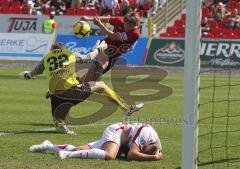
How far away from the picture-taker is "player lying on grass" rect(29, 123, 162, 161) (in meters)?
9.73

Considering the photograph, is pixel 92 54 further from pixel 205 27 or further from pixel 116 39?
pixel 205 27

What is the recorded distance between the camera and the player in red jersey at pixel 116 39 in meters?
14.5

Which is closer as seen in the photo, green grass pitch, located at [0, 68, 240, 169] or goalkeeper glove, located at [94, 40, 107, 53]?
green grass pitch, located at [0, 68, 240, 169]

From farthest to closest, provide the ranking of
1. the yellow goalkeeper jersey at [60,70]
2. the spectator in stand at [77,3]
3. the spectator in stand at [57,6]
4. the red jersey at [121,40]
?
the spectator in stand at [77,3], the spectator in stand at [57,6], the red jersey at [121,40], the yellow goalkeeper jersey at [60,70]

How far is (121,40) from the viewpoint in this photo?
49.5 ft

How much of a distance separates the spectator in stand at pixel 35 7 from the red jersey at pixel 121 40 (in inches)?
947

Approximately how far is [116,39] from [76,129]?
7.98 ft

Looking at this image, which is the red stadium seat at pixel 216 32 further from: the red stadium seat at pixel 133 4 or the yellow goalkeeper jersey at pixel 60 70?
the yellow goalkeeper jersey at pixel 60 70

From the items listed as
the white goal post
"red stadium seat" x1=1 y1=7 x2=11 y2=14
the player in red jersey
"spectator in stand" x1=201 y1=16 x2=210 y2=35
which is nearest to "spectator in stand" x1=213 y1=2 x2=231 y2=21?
"spectator in stand" x1=201 y1=16 x2=210 y2=35

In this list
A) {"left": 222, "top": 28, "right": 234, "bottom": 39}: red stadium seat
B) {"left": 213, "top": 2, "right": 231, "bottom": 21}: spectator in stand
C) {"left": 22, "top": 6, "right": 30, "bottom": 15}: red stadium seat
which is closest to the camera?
{"left": 222, "top": 28, "right": 234, "bottom": 39}: red stadium seat

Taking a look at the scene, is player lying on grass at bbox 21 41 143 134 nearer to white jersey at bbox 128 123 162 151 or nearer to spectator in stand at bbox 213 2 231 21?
white jersey at bbox 128 123 162 151

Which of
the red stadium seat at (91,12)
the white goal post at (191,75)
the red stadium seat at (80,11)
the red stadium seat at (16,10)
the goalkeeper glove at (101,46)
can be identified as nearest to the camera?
the white goal post at (191,75)

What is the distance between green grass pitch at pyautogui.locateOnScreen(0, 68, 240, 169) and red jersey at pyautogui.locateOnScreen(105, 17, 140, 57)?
1.53 metres

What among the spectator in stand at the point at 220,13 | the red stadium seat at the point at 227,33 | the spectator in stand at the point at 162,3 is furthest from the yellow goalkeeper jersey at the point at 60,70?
the spectator in stand at the point at 162,3
